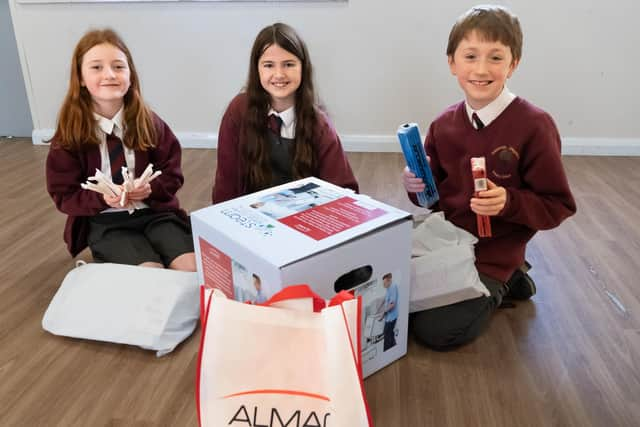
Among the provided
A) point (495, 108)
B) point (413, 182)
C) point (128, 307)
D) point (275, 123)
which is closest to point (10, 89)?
point (275, 123)

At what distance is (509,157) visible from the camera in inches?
48.5

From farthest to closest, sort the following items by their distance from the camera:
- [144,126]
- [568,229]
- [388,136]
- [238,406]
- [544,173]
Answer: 1. [388,136]
2. [568,229]
3. [144,126]
4. [544,173]
5. [238,406]

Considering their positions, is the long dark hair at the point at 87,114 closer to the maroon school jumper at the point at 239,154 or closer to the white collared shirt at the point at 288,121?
the maroon school jumper at the point at 239,154

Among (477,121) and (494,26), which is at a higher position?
(494,26)

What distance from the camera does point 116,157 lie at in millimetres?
1464

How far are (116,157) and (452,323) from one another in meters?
0.92

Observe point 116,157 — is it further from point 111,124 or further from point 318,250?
point 318,250

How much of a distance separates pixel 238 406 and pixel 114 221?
0.81 m

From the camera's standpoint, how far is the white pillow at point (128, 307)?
1.20m

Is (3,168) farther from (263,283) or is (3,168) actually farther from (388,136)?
(263,283)

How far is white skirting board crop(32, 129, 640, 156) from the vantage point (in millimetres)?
2518

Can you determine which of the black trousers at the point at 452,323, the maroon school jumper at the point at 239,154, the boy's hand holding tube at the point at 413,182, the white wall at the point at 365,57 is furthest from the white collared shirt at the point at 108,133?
the white wall at the point at 365,57

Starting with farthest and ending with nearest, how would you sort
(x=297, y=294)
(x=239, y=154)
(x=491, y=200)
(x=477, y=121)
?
(x=239, y=154)
(x=477, y=121)
(x=491, y=200)
(x=297, y=294)

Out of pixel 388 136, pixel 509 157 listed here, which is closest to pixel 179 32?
pixel 388 136
